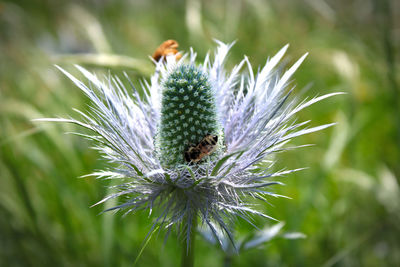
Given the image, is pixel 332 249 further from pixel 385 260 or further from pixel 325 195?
pixel 325 195

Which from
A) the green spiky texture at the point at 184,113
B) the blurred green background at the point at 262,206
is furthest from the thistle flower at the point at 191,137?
the blurred green background at the point at 262,206

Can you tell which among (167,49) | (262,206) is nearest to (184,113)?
(167,49)

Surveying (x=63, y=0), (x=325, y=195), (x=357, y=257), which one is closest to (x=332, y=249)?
(x=357, y=257)

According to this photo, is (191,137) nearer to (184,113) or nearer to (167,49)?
(184,113)

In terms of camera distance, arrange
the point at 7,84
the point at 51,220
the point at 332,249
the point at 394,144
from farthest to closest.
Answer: the point at 7,84 → the point at 394,144 → the point at 51,220 → the point at 332,249

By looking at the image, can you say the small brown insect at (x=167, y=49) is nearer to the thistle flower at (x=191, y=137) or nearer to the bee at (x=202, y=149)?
the thistle flower at (x=191, y=137)
